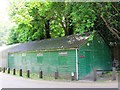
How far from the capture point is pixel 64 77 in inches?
1060

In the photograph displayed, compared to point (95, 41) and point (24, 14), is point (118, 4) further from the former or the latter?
point (24, 14)

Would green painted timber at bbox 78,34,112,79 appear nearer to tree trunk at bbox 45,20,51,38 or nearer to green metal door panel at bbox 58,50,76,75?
green metal door panel at bbox 58,50,76,75

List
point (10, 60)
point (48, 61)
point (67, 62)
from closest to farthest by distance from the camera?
point (67, 62) < point (48, 61) < point (10, 60)

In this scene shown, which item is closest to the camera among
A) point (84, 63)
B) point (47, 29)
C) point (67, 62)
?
point (84, 63)

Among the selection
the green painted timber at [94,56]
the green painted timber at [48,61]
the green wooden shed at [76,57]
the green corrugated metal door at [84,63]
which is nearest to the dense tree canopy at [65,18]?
the green wooden shed at [76,57]

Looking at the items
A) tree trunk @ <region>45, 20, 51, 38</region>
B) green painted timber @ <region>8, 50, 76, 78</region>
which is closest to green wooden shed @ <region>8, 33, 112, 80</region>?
green painted timber @ <region>8, 50, 76, 78</region>

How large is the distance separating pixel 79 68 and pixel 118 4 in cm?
662

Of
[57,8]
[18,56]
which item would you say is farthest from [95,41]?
[18,56]

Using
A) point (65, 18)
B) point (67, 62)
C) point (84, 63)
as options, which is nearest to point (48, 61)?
point (67, 62)

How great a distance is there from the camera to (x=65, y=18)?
3556 cm

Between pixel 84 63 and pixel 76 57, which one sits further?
pixel 84 63

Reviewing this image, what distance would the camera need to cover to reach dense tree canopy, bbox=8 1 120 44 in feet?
79.0

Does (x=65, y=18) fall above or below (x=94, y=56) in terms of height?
above

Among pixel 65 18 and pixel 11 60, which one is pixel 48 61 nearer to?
pixel 65 18
